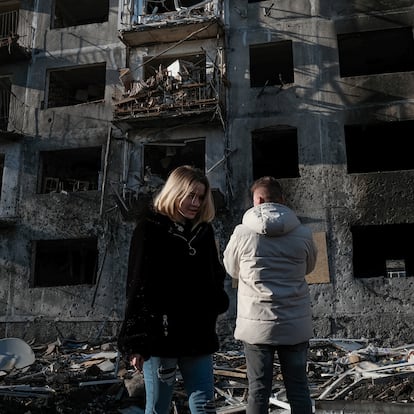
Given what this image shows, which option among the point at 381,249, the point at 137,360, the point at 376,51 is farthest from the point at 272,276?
the point at 376,51

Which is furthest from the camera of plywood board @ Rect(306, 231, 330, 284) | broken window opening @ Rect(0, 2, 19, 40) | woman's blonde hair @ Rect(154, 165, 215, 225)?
broken window opening @ Rect(0, 2, 19, 40)

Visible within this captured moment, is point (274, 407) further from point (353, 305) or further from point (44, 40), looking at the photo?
point (44, 40)

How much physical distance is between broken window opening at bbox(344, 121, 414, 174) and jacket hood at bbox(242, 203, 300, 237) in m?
12.4

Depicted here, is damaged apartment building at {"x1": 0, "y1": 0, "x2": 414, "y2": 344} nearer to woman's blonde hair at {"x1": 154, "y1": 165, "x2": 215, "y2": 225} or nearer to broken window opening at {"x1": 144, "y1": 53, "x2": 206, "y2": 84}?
broken window opening at {"x1": 144, "y1": 53, "x2": 206, "y2": 84}

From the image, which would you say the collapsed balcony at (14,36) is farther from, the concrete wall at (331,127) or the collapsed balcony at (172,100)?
the concrete wall at (331,127)

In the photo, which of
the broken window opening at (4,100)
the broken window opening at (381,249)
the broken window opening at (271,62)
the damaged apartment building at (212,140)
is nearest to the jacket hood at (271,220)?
the damaged apartment building at (212,140)

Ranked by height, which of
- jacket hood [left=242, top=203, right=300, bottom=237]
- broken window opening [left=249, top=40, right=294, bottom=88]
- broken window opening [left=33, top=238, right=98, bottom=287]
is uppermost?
broken window opening [left=249, top=40, right=294, bottom=88]

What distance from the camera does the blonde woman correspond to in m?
2.61

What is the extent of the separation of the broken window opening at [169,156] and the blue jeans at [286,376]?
36.5 ft

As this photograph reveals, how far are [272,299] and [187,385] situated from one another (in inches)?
32.4

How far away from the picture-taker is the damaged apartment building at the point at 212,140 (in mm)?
12805

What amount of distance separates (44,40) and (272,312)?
52.2 ft

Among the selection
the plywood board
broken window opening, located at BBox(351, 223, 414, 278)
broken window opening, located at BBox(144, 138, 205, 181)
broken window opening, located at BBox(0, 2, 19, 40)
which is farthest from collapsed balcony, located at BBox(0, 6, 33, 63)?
broken window opening, located at BBox(351, 223, 414, 278)

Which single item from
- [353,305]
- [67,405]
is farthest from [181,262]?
[353,305]
